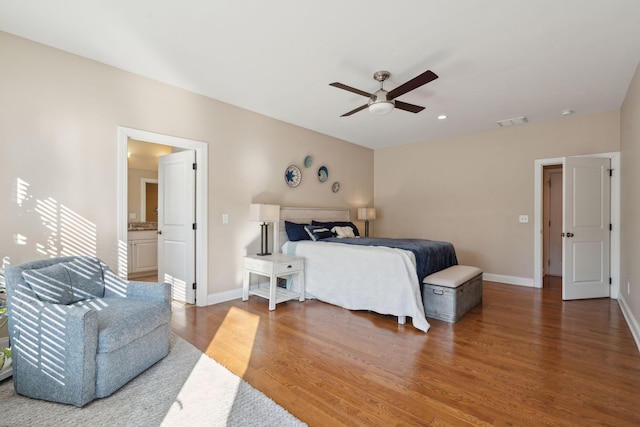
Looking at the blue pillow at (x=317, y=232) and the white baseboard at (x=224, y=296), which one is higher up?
the blue pillow at (x=317, y=232)

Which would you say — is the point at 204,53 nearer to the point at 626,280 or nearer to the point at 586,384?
the point at 586,384

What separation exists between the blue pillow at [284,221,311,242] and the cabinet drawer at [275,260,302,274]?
487mm

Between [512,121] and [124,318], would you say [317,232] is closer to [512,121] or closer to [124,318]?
[124,318]

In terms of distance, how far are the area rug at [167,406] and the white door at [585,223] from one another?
443 centimetres

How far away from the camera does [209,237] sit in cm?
389

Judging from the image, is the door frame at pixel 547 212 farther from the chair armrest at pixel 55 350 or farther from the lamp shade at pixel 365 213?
the chair armrest at pixel 55 350

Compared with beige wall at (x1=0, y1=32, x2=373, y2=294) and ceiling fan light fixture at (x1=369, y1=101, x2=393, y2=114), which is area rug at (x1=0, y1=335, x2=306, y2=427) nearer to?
beige wall at (x1=0, y1=32, x2=373, y2=294)

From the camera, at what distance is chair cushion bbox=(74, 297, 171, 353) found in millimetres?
1922

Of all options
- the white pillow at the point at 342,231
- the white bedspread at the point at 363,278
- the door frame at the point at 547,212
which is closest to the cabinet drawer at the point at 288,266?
the white bedspread at the point at 363,278

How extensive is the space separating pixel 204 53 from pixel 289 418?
2997 mm

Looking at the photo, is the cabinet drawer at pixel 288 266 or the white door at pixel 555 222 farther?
the white door at pixel 555 222

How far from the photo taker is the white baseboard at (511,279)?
4.94m

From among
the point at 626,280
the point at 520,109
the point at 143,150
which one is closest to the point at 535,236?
the point at 626,280

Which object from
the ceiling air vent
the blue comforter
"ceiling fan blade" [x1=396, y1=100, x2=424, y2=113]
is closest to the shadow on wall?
the blue comforter
